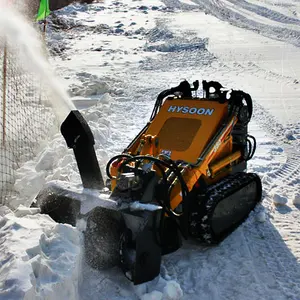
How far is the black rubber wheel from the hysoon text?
178cm

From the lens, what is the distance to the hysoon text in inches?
195

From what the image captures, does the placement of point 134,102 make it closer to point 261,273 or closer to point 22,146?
point 22,146

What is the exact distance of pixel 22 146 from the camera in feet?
23.2

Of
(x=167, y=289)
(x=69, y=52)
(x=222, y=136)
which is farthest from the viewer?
(x=69, y=52)

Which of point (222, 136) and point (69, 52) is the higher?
point (222, 136)

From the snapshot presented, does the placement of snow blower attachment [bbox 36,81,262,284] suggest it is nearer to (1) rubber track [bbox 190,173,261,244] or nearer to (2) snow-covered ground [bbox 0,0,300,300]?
(1) rubber track [bbox 190,173,261,244]

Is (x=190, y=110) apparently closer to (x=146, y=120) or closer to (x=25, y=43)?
(x=25, y=43)

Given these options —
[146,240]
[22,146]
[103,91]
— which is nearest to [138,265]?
[146,240]

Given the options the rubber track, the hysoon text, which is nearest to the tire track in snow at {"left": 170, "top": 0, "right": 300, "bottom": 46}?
the hysoon text

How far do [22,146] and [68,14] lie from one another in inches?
865

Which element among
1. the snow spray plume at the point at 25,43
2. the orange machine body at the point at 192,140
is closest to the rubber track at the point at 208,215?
the orange machine body at the point at 192,140

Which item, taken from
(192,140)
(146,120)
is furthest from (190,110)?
(146,120)

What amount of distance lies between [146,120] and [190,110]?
A: 3745mm

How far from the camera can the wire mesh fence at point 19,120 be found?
635cm
